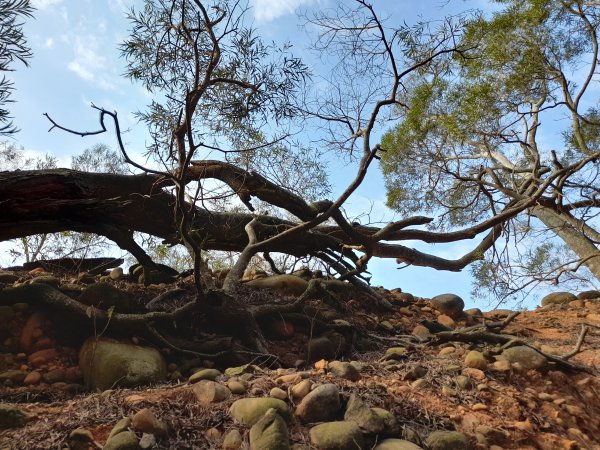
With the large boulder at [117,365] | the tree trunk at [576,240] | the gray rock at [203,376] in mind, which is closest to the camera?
the gray rock at [203,376]

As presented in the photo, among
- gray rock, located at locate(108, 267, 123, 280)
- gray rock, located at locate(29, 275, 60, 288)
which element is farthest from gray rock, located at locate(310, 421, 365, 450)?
gray rock, located at locate(108, 267, 123, 280)

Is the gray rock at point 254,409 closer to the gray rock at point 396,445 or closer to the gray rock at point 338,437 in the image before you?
the gray rock at point 338,437

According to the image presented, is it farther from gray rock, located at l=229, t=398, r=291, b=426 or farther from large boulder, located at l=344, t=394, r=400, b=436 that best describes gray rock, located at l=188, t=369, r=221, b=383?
large boulder, located at l=344, t=394, r=400, b=436

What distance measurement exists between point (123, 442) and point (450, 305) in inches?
211

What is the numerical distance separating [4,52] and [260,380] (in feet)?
11.6

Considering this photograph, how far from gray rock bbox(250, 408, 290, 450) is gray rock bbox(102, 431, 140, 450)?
2.00 feet

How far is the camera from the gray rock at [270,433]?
110 inches

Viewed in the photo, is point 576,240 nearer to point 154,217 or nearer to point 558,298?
point 558,298

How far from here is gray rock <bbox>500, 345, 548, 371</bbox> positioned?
14.3ft

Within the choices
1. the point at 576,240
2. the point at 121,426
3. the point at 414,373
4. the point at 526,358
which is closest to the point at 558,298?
the point at 576,240

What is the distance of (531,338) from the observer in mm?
6238

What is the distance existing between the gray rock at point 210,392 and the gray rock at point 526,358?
8.01 ft

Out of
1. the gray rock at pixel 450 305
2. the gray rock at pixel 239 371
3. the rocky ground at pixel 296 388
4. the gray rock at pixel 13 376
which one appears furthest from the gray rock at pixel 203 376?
the gray rock at pixel 450 305

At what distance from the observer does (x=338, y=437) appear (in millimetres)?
2924
